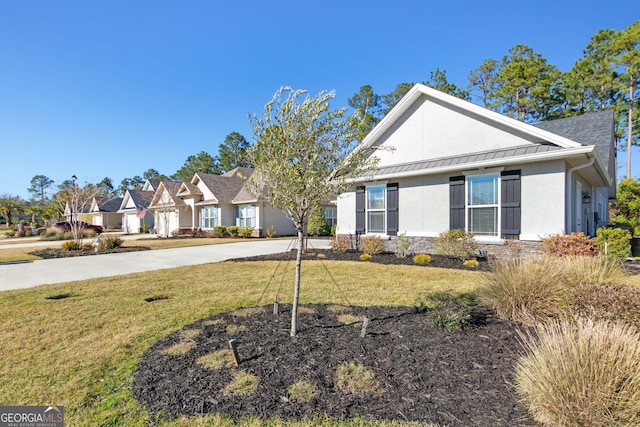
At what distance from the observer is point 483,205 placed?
9.84 metres

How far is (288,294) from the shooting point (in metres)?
6.43

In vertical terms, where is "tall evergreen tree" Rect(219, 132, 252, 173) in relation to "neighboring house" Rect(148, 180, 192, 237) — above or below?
above

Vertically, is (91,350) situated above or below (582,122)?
below

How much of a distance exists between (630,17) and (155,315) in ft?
114

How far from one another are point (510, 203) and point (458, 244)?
6.43ft

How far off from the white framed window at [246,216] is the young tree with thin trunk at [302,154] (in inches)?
796

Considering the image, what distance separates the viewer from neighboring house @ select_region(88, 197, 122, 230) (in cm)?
4267

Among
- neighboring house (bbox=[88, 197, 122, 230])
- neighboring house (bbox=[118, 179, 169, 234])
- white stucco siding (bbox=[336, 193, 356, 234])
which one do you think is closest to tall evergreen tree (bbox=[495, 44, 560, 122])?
white stucco siding (bbox=[336, 193, 356, 234])

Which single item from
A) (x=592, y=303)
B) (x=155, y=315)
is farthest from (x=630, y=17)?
(x=155, y=315)

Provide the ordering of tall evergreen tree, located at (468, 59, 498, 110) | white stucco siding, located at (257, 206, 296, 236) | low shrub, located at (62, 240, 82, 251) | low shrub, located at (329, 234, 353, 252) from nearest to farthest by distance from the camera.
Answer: low shrub, located at (329, 234, 353, 252), low shrub, located at (62, 240, 82, 251), white stucco siding, located at (257, 206, 296, 236), tall evergreen tree, located at (468, 59, 498, 110)

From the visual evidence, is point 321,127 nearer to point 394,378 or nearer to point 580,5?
point 394,378

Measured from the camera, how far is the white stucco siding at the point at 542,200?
8.48 m

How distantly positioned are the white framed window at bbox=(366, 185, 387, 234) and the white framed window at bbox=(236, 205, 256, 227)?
13.1 metres

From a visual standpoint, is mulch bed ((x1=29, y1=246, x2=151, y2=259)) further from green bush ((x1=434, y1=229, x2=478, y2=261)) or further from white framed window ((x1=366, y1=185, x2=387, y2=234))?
green bush ((x1=434, y1=229, x2=478, y2=261))
